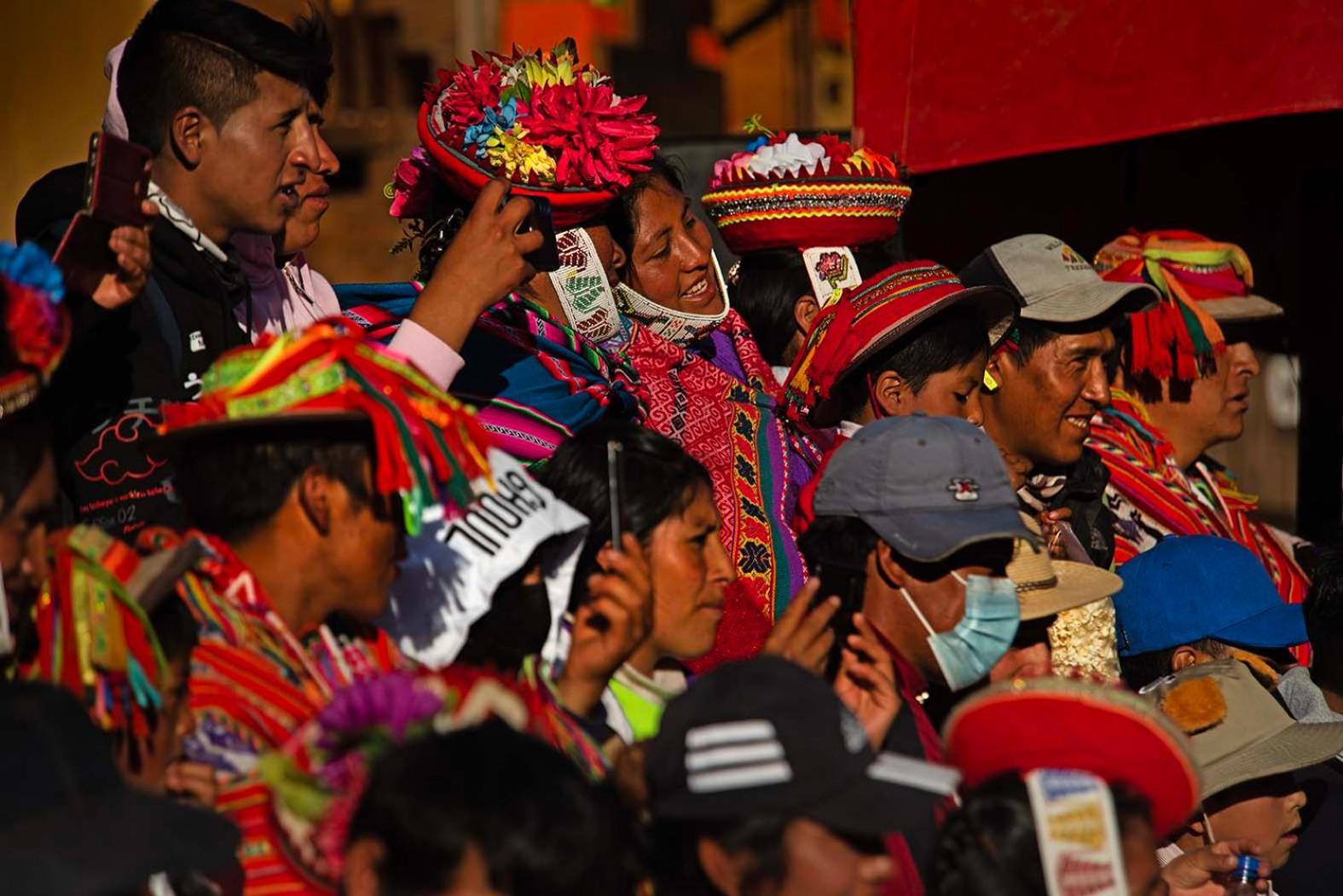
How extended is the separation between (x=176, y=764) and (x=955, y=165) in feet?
13.9

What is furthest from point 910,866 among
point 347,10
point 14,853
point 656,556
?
point 347,10

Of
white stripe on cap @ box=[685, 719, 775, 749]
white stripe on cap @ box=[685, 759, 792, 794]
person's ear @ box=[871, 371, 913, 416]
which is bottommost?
white stripe on cap @ box=[685, 759, 792, 794]

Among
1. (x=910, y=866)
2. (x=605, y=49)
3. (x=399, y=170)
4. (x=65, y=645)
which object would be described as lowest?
(x=910, y=866)

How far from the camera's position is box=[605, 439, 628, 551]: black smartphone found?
11.7 ft

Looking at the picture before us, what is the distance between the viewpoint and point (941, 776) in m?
2.78

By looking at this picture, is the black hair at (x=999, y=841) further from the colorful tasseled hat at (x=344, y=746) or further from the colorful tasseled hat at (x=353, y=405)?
the colorful tasseled hat at (x=353, y=405)

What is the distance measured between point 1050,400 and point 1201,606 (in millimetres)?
983

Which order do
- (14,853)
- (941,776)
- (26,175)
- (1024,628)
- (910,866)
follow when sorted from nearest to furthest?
(14,853), (941,776), (910,866), (1024,628), (26,175)

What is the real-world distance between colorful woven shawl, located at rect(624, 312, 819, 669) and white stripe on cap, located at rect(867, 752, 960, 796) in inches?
56.4

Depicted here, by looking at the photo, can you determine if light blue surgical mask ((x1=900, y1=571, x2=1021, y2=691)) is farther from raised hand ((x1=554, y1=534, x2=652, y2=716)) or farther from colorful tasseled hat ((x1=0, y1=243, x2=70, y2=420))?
colorful tasseled hat ((x1=0, y1=243, x2=70, y2=420))

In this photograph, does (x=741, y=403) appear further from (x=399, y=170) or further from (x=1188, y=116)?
(x=1188, y=116)

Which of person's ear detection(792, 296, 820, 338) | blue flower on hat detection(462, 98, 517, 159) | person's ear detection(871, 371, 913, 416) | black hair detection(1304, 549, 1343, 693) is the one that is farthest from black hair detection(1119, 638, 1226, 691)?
blue flower on hat detection(462, 98, 517, 159)

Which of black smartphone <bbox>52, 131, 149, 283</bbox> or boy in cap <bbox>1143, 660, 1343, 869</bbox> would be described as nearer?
black smartphone <bbox>52, 131, 149, 283</bbox>

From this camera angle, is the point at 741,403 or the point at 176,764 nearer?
the point at 176,764
